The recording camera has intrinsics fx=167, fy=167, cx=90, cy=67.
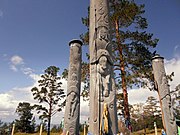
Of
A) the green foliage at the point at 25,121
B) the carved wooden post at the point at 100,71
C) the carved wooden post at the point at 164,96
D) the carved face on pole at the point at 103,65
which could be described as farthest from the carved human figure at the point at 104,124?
the green foliage at the point at 25,121

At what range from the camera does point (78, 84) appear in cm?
714

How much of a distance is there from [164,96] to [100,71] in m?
3.03

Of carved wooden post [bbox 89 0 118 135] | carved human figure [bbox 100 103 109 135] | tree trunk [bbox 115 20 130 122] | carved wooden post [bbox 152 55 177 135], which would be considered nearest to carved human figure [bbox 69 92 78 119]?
carved wooden post [bbox 89 0 118 135]

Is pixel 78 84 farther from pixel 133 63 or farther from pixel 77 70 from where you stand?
pixel 133 63

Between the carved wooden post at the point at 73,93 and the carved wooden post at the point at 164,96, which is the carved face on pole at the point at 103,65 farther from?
the carved wooden post at the point at 164,96

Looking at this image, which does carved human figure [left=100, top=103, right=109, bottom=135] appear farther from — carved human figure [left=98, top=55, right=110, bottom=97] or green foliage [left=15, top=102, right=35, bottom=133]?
green foliage [left=15, top=102, right=35, bottom=133]

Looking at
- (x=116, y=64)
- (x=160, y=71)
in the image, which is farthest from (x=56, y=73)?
(x=160, y=71)

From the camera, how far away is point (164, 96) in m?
6.69

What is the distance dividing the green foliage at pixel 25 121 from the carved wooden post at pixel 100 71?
2077 cm

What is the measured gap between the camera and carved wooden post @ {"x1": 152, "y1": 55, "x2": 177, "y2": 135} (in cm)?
633

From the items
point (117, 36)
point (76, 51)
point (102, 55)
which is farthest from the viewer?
point (117, 36)

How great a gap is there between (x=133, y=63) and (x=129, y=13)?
136 inches

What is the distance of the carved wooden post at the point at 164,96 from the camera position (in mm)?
6331

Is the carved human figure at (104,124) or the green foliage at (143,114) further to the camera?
the green foliage at (143,114)
